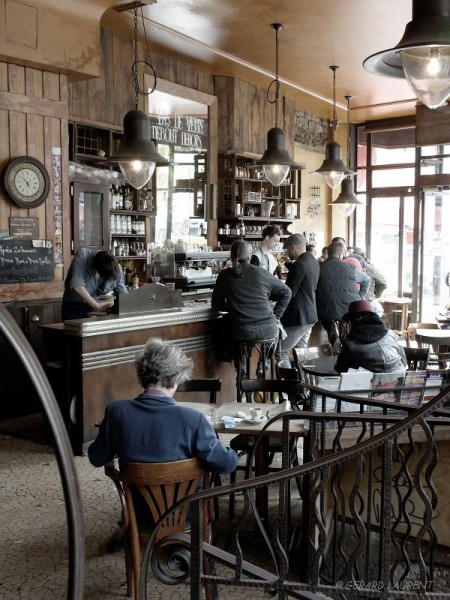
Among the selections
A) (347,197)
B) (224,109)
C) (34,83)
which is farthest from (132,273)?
(347,197)

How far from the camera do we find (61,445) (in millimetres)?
886

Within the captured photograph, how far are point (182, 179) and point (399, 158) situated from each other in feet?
18.2

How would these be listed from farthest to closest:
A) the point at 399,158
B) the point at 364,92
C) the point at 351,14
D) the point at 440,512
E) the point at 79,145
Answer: the point at 399,158, the point at 364,92, the point at 79,145, the point at 351,14, the point at 440,512

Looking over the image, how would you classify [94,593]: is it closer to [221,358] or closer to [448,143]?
[221,358]

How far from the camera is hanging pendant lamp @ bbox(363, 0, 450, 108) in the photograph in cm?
281

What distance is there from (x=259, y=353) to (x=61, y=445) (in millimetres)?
5874

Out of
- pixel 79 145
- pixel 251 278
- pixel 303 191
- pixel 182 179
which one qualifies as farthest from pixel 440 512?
pixel 303 191

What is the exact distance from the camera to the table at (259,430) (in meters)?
3.43

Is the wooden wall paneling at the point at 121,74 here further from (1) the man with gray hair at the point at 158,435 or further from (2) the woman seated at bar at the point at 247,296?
(1) the man with gray hair at the point at 158,435

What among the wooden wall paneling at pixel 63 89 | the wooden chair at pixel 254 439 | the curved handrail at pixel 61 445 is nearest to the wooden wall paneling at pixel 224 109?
the wooden wall paneling at pixel 63 89

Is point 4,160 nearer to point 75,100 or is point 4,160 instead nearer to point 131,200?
point 75,100

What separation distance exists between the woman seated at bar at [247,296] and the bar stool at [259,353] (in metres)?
0.07

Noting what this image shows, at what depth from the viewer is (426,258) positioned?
12320 mm

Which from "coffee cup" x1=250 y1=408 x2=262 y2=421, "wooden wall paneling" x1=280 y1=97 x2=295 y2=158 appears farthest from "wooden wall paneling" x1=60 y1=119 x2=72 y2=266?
"wooden wall paneling" x1=280 y1=97 x2=295 y2=158
